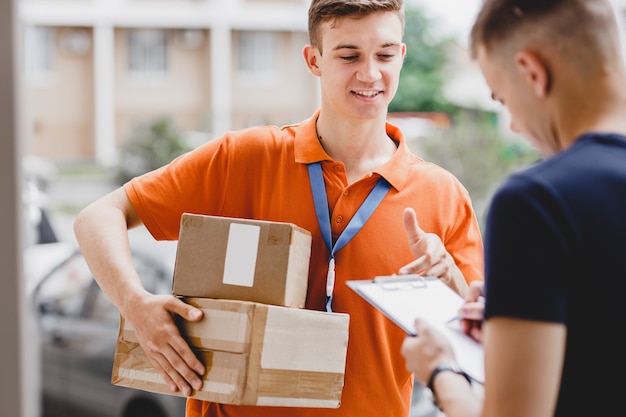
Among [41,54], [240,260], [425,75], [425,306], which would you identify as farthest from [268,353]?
[41,54]

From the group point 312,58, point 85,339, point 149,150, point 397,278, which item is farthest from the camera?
point 149,150

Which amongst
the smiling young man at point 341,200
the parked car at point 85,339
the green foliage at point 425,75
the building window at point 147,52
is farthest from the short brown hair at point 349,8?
the building window at point 147,52

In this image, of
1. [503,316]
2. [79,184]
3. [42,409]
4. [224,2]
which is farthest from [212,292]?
[224,2]

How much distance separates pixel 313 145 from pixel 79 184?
1600 centimetres

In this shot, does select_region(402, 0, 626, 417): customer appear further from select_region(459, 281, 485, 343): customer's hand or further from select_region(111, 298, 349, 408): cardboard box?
select_region(111, 298, 349, 408): cardboard box

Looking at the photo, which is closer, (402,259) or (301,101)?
(402,259)

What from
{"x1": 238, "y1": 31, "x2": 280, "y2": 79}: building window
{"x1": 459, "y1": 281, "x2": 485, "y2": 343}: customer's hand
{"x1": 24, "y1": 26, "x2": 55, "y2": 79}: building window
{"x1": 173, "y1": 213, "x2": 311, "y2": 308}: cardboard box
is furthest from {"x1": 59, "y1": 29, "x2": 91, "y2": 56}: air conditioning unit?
{"x1": 459, "y1": 281, "x2": 485, "y2": 343}: customer's hand

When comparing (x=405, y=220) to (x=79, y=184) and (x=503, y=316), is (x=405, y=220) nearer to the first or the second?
(x=503, y=316)

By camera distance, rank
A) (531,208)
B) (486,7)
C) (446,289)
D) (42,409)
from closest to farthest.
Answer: (531,208), (486,7), (446,289), (42,409)

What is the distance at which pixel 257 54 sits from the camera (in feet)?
64.5

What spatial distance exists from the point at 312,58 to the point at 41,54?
19.3 m

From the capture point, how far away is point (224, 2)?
18812mm

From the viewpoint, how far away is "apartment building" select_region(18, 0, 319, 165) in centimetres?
1908

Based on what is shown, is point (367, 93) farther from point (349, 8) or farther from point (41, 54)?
point (41, 54)
